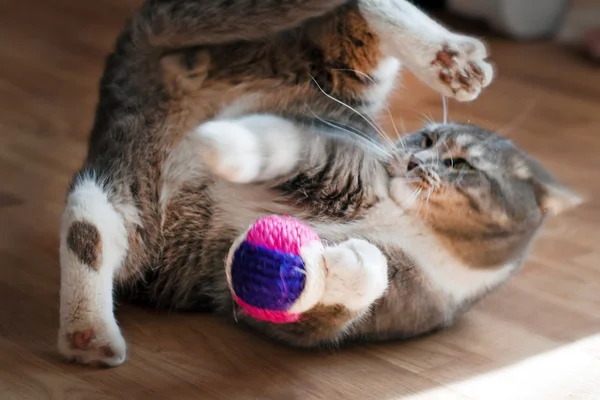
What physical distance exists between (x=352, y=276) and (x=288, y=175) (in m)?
0.28

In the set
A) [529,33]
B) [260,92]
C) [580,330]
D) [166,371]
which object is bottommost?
[166,371]

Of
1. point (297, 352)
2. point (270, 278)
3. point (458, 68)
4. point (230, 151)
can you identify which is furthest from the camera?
point (458, 68)

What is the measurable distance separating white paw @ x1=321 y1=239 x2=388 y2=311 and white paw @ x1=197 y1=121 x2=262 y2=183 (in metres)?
0.19

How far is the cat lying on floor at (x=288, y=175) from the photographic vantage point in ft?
4.31

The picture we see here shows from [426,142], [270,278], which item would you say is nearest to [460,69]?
[426,142]

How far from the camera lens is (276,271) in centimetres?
112

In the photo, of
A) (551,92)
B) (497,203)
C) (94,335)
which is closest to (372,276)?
(497,203)

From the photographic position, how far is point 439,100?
251 cm

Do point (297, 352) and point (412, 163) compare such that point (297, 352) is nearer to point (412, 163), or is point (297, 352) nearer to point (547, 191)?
point (412, 163)

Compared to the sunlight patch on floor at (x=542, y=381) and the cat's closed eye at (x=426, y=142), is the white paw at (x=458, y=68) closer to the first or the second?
the cat's closed eye at (x=426, y=142)

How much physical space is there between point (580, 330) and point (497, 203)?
0.90 feet

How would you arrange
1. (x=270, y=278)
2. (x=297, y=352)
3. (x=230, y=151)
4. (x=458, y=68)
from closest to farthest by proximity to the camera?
1. (x=270, y=278)
2. (x=230, y=151)
3. (x=297, y=352)
4. (x=458, y=68)

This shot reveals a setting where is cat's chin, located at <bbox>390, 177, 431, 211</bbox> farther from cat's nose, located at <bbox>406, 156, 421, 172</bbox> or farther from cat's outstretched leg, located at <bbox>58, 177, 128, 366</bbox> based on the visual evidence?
cat's outstretched leg, located at <bbox>58, 177, 128, 366</bbox>

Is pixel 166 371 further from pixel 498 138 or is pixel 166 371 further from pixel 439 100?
pixel 439 100
